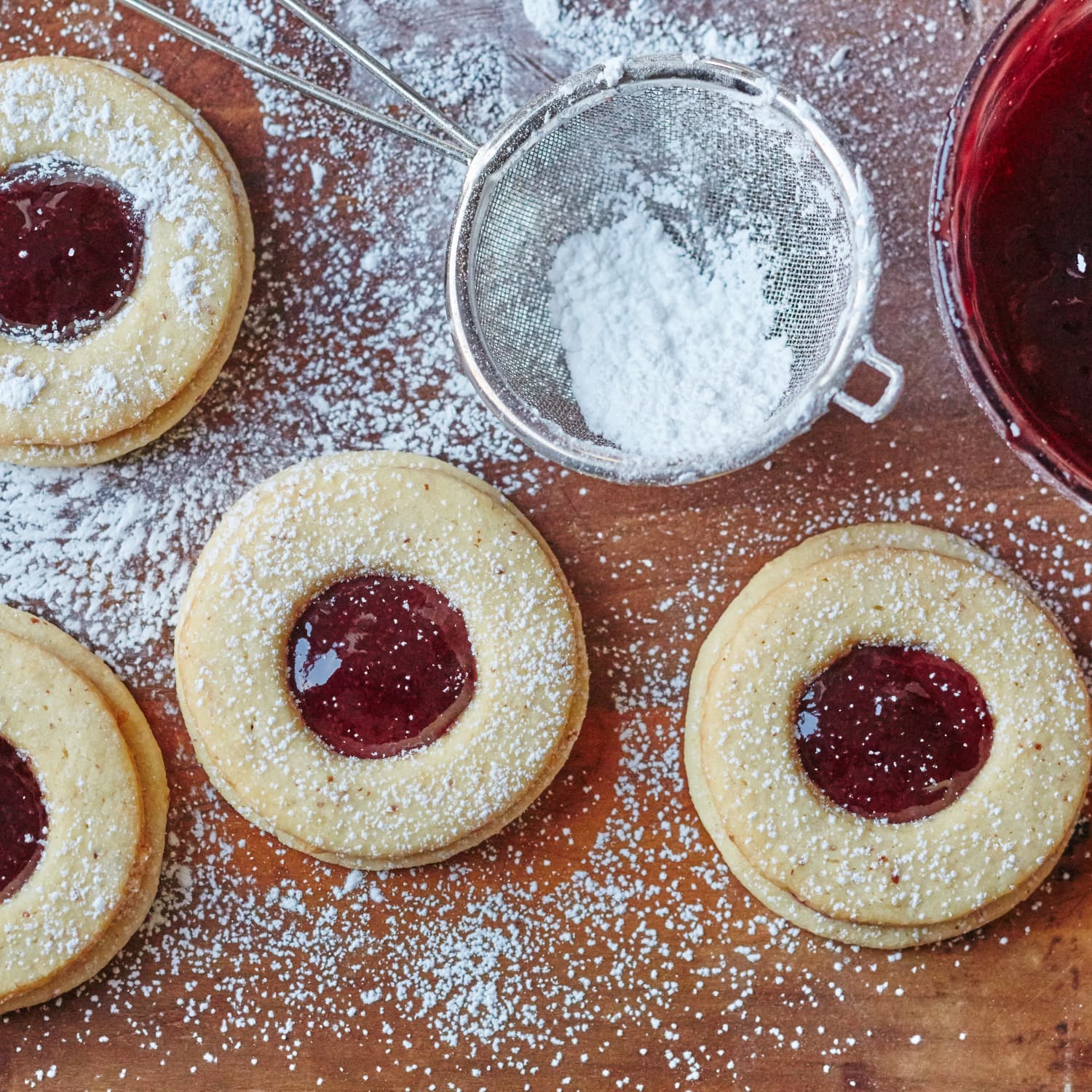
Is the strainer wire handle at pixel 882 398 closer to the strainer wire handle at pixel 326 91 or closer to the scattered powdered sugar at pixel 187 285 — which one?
the strainer wire handle at pixel 326 91

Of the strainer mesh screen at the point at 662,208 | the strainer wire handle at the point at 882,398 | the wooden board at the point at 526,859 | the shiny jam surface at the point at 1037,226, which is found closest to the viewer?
the shiny jam surface at the point at 1037,226

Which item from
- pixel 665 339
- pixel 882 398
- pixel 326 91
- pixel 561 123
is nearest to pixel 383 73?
pixel 326 91

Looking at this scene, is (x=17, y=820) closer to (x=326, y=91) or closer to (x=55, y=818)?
(x=55, y=818)

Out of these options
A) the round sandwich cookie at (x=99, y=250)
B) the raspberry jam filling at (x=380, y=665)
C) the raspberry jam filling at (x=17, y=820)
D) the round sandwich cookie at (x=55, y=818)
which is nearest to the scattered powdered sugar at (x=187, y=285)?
the round sandwich cookie at (x=99, y=250)

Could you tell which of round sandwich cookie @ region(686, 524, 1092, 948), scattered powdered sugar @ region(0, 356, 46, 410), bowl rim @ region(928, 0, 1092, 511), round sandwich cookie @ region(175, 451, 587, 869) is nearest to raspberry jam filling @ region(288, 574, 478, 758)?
round sandwich cookie @ region(175, 451, 587, 869)

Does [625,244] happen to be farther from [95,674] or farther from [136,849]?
[136,849]

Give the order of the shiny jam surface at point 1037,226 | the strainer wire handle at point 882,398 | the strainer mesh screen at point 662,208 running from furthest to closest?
1. the strainer mesh screen at point 662,208
2. the strainer wire handle at point 882,398
3. the shiny jam surface at point 1037,226
